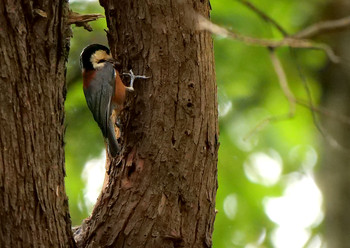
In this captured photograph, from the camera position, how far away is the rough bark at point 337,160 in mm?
5500

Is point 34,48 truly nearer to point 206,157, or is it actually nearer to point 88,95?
point 206,157

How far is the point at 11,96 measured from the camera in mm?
3164

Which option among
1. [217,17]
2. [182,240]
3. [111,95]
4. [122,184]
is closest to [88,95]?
[111,95]

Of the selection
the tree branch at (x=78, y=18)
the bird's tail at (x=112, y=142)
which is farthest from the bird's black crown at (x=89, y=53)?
the tree branch at (x=78, y=18)

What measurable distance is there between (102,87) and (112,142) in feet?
3.46

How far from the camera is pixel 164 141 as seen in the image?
3715 mm

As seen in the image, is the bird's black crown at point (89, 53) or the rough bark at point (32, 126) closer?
the rough bark at point (32, 126)

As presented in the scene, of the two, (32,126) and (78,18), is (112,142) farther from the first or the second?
(32,126)

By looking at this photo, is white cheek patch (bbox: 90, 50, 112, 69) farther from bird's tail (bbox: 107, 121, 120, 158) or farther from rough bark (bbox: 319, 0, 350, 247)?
rough bark (bbox: 319, 0, 350, 247)

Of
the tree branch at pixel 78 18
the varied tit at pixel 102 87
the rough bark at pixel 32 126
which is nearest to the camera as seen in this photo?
the rough bark at pixel 32 126

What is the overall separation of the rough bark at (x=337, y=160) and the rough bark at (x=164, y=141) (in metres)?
1.95

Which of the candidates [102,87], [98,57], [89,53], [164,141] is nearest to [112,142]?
[164,141]

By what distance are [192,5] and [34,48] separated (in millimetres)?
1038

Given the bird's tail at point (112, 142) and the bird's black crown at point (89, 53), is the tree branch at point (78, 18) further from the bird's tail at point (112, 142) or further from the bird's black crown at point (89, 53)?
the bird's black crown at point (89, 53)
